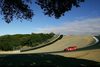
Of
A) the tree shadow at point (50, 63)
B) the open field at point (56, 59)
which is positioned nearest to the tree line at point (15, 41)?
the open field at point (56, 59)

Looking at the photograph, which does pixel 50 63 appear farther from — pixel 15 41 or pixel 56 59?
pixel 15 41

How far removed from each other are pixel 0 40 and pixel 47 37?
2094 cm

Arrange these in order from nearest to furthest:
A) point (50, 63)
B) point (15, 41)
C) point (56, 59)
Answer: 1. point (50, 63)
2. point (56, 59)
3. point (15, 41)

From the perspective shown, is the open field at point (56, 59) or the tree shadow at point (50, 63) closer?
the tree shadow at point (50, 63)

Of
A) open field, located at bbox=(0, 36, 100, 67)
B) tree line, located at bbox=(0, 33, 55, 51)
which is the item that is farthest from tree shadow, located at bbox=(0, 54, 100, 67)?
tree line, located at bbox=(0, 33, 55, 51)

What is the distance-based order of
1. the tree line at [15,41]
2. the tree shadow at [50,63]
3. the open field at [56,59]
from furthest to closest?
1. the tree line at [15,41]
2. the open field at [56,59]
3. the tree shadow at [50,63]

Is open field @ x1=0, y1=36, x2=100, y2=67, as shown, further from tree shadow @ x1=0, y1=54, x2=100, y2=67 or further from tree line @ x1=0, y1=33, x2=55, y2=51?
tree line @ x1=0, y1=33, x2=55, y2=51

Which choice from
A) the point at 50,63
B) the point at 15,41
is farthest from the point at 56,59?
the point at 15,41

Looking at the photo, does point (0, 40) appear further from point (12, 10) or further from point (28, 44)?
point (12, 10)

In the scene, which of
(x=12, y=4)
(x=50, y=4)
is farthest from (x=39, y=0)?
(x=12, y=4)

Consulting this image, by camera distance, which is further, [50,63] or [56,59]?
[56,59]

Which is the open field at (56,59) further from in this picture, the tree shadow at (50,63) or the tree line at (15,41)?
the tree line at (15,41)

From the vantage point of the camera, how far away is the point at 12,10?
9812mm

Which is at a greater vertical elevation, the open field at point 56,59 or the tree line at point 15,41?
the open field at point 56,59
